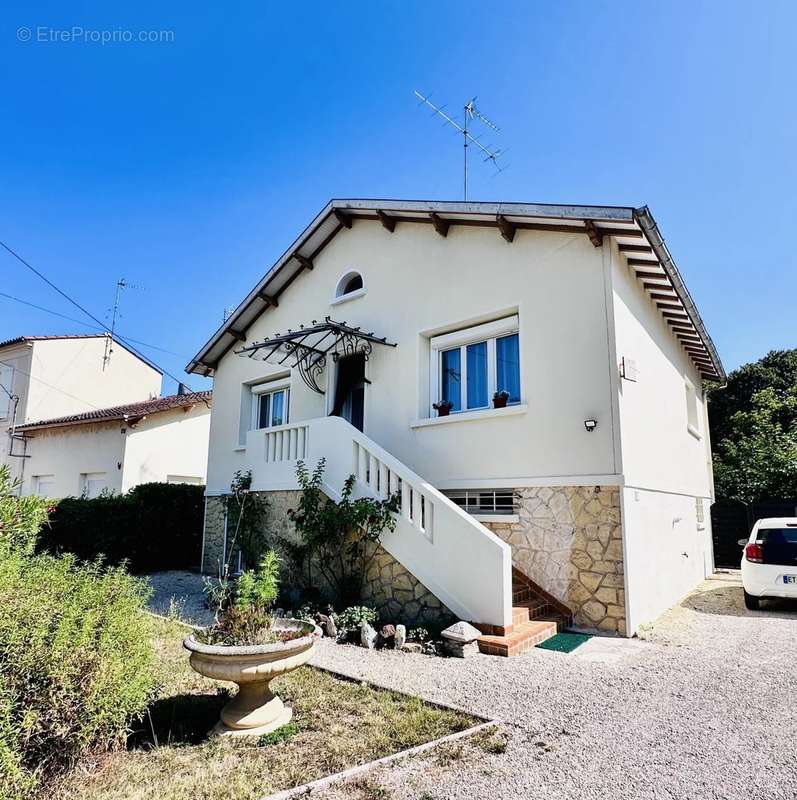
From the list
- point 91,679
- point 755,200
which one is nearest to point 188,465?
point 91,679

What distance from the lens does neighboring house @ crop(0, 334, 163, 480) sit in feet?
70.7

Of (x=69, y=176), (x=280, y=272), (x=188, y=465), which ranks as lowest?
(x=188, y=465)

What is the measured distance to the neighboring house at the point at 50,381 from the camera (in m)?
21.5

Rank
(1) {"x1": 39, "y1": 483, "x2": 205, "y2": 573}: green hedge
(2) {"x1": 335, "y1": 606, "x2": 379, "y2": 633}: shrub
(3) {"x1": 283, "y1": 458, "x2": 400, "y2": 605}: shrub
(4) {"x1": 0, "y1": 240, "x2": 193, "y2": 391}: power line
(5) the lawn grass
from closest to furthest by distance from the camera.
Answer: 1. (5) the lawn grass
2. (2) {"x1": 335, "y1": 606, "x2": 379, "y2": 633}: shrub
3. (3) {"x1": 283, "y1": 458, "x2": 400, "y2": 605}: shrub
4. (1) {"x1": 39, "y1": 483, "x2": 205, "y2": 573}: green hedge
5. (4) {"x1": 0, "y1": 240, "x2": 193, "y2": 391}: power line

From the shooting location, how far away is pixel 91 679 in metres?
3.21

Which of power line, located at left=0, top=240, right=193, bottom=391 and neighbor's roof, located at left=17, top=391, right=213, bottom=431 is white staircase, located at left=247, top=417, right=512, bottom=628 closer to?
power line, located at left=0, top=240, right=193, bottom=391

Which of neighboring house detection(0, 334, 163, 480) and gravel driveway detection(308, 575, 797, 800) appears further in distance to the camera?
neighboring house detection(0, 334, 163, 480)

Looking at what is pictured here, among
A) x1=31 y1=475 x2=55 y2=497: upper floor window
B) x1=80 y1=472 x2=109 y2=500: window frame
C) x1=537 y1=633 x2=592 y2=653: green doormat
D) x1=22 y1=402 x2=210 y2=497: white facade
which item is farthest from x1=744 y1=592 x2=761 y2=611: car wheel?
x1=31 y1=475 x2=55 y2=497: upper floor window

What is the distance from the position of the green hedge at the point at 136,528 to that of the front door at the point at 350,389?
5.86 meters

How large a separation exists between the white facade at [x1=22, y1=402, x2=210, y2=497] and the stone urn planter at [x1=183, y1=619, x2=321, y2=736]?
15518mm

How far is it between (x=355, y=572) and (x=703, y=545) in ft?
30.9

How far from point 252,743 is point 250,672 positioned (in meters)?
0.48

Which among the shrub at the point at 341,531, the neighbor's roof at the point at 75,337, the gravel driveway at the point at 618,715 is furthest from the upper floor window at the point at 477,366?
the neighbor's roof at the point at 75,337

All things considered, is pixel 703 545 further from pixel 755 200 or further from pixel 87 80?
pixel 87 80
